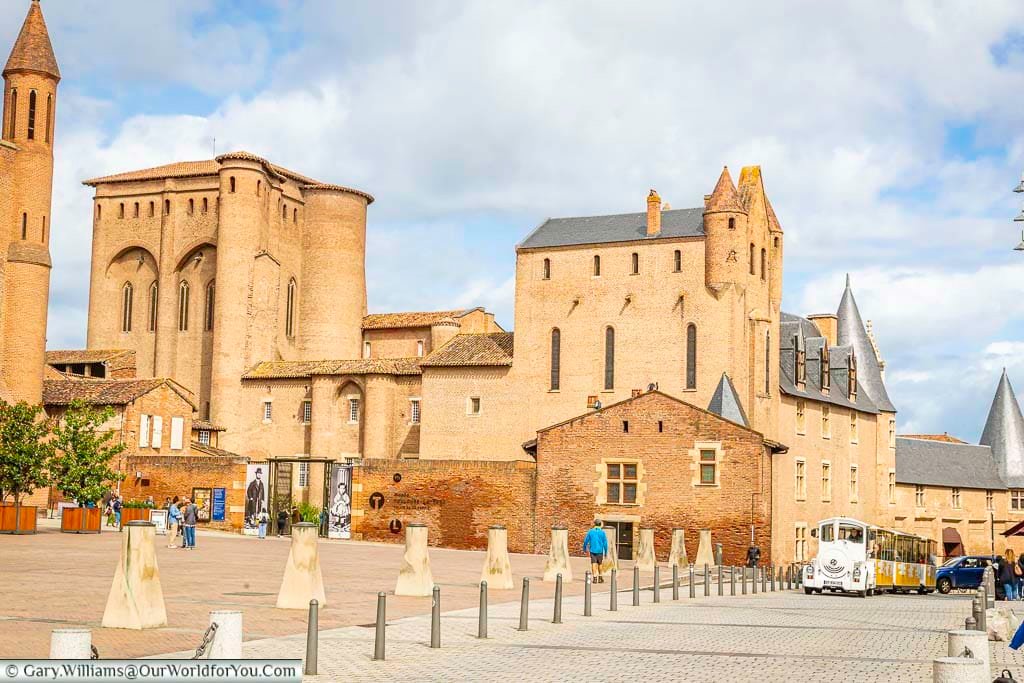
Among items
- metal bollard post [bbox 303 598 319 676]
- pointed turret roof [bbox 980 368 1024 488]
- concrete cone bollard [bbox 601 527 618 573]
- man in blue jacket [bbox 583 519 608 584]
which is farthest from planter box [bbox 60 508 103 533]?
pointed turret roof [bbox 980 368 1024 488]

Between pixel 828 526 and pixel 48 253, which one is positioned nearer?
pixel 828 526

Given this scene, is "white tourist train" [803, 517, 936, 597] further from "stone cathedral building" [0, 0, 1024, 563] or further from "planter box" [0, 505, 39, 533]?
"planter box" [0, 505, 39, 533]

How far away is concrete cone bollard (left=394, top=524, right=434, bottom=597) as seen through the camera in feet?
76.6

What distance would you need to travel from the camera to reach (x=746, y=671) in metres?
14.2

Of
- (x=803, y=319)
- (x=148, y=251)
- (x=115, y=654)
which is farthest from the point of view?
(x=148, y=251)

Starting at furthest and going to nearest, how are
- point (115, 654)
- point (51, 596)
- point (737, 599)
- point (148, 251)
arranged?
1. point (148, 251)
2. point (737, 599)
3. point (51, 596)
4. point (115, 654)

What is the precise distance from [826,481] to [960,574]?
58.8 feet

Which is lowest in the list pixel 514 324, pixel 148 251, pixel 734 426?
pixel 734 426

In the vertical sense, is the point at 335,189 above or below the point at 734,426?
above

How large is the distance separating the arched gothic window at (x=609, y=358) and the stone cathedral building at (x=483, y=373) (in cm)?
21

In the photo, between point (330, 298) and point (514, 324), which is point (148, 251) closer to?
point (330, 298)

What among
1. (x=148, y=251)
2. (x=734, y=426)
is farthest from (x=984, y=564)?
(x=148, y=251)

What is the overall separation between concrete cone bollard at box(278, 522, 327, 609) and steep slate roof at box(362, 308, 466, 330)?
5367cm

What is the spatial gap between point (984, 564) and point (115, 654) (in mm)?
37463
